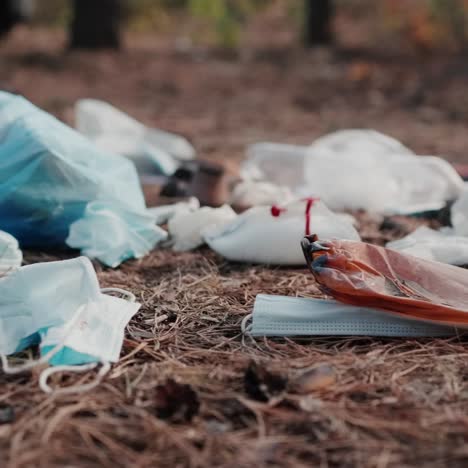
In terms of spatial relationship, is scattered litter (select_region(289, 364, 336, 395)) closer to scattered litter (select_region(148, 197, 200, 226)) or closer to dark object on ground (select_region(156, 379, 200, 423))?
dark object on ground (select_region(156, 379, 200, 423))

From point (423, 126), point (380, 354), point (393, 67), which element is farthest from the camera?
point (393, 67)

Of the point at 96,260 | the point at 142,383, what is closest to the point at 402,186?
the point at 96,260

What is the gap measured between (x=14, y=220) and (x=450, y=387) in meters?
1.68

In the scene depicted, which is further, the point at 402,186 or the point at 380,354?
the point at 402,186

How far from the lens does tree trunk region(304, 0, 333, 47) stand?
9125mm

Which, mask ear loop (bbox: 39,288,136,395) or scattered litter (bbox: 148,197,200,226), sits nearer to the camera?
mask ear loop (bbox: 39,288,136,395)

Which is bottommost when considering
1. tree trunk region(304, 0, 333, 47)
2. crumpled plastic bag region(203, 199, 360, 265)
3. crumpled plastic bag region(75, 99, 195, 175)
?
tree trunk region(304, 0, 333, 47)

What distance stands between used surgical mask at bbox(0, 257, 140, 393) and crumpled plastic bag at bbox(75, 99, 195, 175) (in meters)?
1.98

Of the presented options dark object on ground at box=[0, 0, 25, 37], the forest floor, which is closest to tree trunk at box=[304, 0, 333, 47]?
dark object on ground at box=[0, 0, 25, 37]

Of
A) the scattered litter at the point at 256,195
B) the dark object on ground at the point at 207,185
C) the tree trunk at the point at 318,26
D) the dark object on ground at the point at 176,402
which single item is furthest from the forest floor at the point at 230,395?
the tree trunk at the point at 318,26

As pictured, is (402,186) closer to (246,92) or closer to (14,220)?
(14,220)

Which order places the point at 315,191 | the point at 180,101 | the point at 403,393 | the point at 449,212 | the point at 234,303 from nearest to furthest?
the point at 403,393
the point at 234,303
the point at 449,212
the point at 315,191
the point at 180,101

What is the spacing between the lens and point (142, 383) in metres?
2.02

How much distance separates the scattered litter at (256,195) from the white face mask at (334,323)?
55.0 inches
